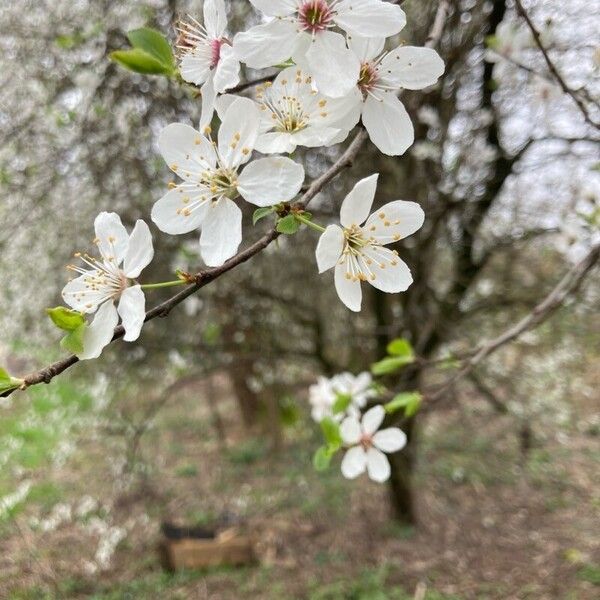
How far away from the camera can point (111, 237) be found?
0.76 m

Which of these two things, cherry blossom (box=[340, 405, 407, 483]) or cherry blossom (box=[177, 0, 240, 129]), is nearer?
cherry blossom (box=[177, 0, 240, 129])

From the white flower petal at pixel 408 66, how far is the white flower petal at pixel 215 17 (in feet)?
0.64

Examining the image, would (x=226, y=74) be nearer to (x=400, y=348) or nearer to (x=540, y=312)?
(x=400, y=348)

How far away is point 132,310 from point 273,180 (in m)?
0.21

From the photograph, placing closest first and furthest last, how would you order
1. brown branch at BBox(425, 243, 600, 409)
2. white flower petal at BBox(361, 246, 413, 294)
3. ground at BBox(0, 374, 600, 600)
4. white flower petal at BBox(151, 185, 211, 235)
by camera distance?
white flower petal at BBox(151, 185, 211, 235), white flower petal at BBox(361, 246, 413, 294), brown branch at BBox(425, 243, 600, 409), ground at BBox(0, 374, 600, 600)

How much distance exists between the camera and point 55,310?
0.64m

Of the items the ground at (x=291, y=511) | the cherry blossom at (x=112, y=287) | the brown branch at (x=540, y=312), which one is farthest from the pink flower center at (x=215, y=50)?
the ground at (x=291, y=511)

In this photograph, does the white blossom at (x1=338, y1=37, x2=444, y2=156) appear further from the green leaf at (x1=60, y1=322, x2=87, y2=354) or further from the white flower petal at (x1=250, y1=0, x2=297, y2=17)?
the green leaf at (x1=60, y1=322, x2=87, y2=354)

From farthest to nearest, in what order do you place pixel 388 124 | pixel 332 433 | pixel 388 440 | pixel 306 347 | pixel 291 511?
1. pixel 306 347
2. pixel 291 511
3. pixel 388 440
4. pixel 332 433
5. pixel 388 124

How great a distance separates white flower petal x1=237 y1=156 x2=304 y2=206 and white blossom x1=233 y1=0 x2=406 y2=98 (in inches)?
3.4

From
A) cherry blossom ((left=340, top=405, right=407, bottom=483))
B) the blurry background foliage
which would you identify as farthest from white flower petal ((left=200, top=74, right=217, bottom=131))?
the blurry background foliage

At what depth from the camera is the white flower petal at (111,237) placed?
0.75 m

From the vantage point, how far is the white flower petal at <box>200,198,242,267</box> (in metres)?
0.63

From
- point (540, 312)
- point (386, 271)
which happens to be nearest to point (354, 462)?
point (540, 312)
